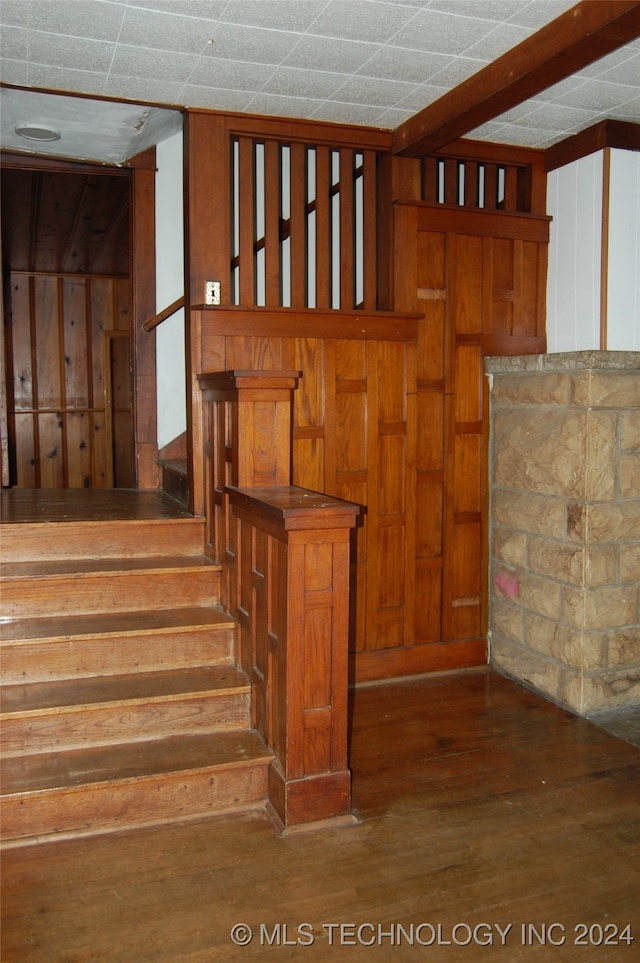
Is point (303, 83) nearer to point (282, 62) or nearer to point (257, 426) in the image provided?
point (282, 62)

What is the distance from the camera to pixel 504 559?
3.91 meters

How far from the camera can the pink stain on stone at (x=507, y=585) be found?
3826 millimetres

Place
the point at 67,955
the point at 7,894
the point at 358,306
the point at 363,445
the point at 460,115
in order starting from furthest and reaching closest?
the point at 358,306 < the point at 363,445 < the point at 460,115 < the point at 7,894 < the point at 67,955

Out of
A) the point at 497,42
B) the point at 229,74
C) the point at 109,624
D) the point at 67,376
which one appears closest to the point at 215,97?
the point at 229,74

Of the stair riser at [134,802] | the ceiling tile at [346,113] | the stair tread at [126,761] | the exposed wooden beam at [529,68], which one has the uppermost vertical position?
the ceiling tile at [346,113]

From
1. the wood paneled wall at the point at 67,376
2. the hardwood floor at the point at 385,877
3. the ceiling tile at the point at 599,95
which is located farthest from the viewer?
the wood paneled wall at the point at 67,376

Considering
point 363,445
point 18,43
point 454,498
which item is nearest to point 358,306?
point 363,445

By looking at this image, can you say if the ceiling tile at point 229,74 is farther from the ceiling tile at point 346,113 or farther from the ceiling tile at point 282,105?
the ceiling tile at point 346,113

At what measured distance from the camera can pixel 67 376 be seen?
7.23 meters

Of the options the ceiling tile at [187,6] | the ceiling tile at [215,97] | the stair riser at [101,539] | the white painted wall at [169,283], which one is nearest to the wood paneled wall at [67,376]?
the white painted wall at [169,283]

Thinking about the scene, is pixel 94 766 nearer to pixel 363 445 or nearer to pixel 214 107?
pixel 363 445

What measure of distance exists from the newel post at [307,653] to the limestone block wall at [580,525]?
132 cm

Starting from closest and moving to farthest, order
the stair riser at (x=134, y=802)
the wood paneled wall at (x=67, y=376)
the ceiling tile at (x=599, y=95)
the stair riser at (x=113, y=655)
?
the stair riser at (x=134, y=802) < the stair riser at (x=113, y=655) < the ceiling tile at (x=599, y=95) < the wood paneled wall at (x=67, y=376)

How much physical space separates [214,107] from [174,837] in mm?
2833
